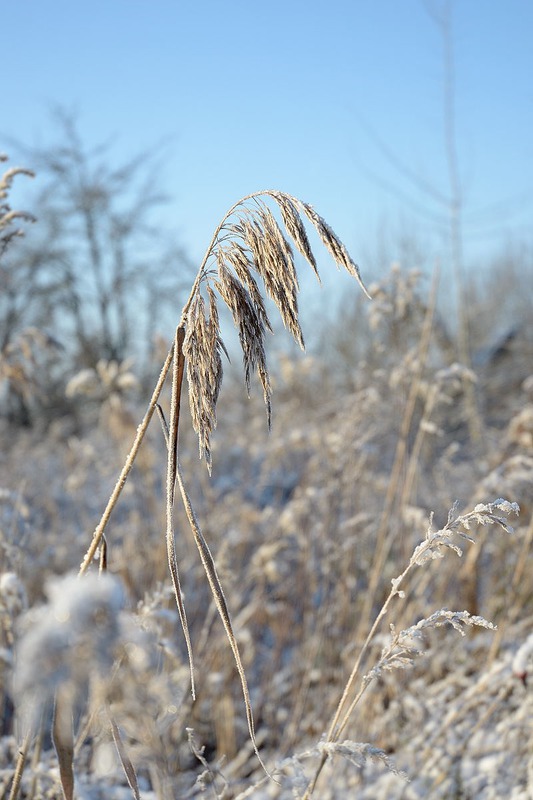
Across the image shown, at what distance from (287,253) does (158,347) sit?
10.2 ft

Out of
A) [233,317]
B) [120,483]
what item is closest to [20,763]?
[120,483]

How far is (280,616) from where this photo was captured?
3.43 metres

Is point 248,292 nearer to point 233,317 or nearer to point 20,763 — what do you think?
point 233,317

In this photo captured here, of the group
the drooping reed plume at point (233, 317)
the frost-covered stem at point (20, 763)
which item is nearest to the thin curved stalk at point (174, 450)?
the drooping reed plume at point (233, 317)

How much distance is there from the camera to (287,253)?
884 millimetres

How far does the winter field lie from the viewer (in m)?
0.70

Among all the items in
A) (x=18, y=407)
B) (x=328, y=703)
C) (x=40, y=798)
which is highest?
(x=18, y=407)

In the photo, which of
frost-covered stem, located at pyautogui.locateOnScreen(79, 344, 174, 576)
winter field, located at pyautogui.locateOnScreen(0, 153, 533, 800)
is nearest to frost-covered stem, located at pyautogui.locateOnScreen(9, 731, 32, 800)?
winter field, located at pyautogui.locateOnScreen(0, 153, 533, 800)

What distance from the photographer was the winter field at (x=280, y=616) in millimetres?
705

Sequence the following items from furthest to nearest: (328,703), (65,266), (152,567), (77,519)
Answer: (65,266) < (77,519) < (152,567) < (328,703)

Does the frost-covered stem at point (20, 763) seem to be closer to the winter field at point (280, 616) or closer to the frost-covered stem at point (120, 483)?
the winter field at point (280, 616)

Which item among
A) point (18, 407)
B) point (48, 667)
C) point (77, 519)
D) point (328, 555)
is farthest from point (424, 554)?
point (18, 407)

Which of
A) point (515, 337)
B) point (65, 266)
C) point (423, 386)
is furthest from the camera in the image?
point (65, 266)

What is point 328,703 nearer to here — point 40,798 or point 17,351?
point 40,798
